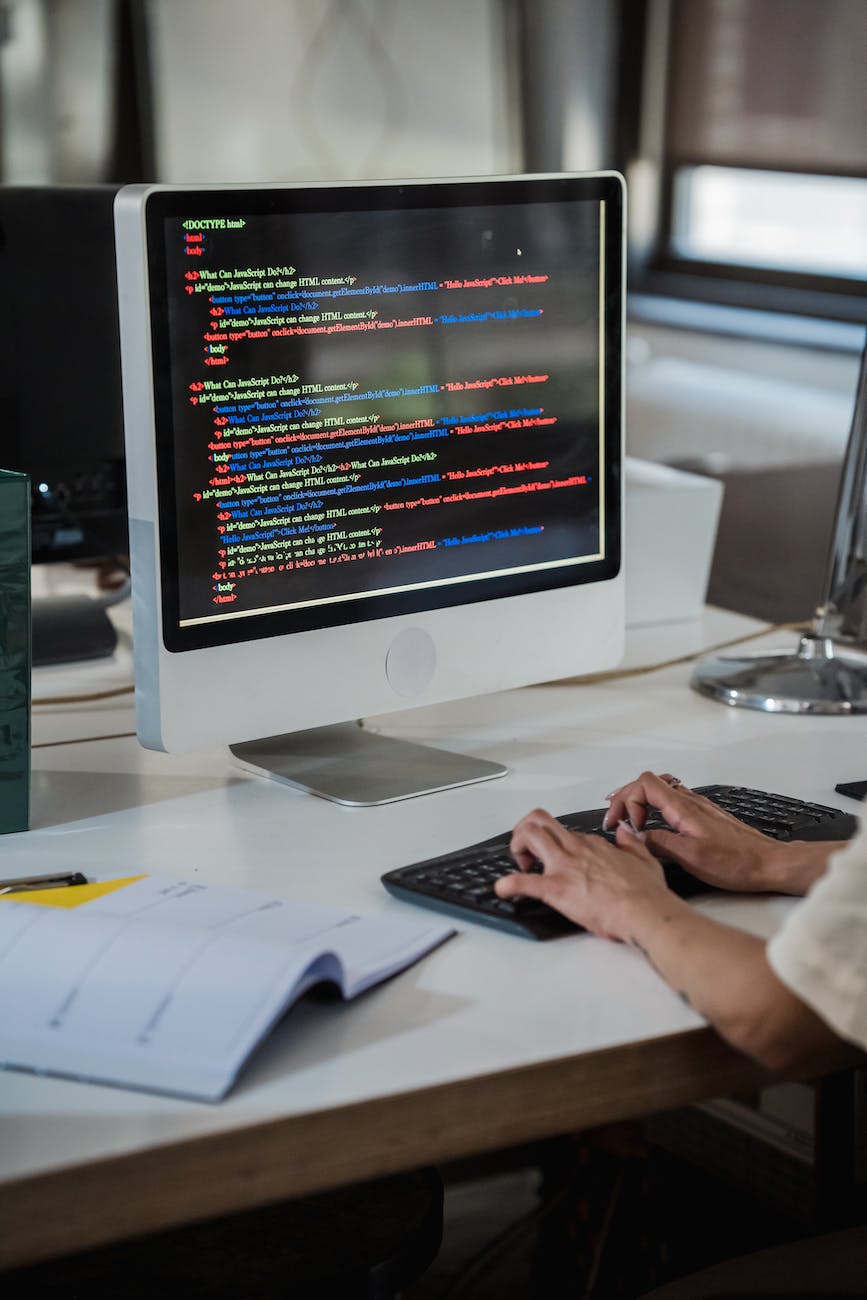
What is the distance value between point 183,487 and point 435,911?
1.19 feet

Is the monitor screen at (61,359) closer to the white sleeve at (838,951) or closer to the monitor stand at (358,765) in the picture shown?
the monitor stand at (358,765)

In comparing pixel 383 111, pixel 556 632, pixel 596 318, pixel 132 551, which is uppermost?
pixel 383 111

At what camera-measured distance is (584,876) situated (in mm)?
999

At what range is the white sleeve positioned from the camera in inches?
31.3

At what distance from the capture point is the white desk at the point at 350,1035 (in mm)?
760

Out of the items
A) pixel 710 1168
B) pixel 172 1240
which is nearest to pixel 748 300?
pixel 710 1168

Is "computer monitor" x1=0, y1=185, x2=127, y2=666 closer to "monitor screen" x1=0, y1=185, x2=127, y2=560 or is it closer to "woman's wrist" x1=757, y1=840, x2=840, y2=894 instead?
"monitor screen" x1=0, y1=185, x2=127, y2=560

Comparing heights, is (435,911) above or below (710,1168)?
above

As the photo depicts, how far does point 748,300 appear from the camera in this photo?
409 centimetres

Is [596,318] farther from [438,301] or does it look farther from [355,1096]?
[355,1096]

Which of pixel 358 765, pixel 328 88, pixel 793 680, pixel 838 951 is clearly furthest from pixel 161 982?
pixel 328 88

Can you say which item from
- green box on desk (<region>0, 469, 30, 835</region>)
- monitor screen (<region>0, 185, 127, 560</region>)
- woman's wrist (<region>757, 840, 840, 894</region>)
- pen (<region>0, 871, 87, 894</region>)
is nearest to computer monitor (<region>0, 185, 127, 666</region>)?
monitor screen (<region>0, 185, 127, 560</region>)

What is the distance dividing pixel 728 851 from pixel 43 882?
1.53ft

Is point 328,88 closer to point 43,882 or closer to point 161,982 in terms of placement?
point 43,882
